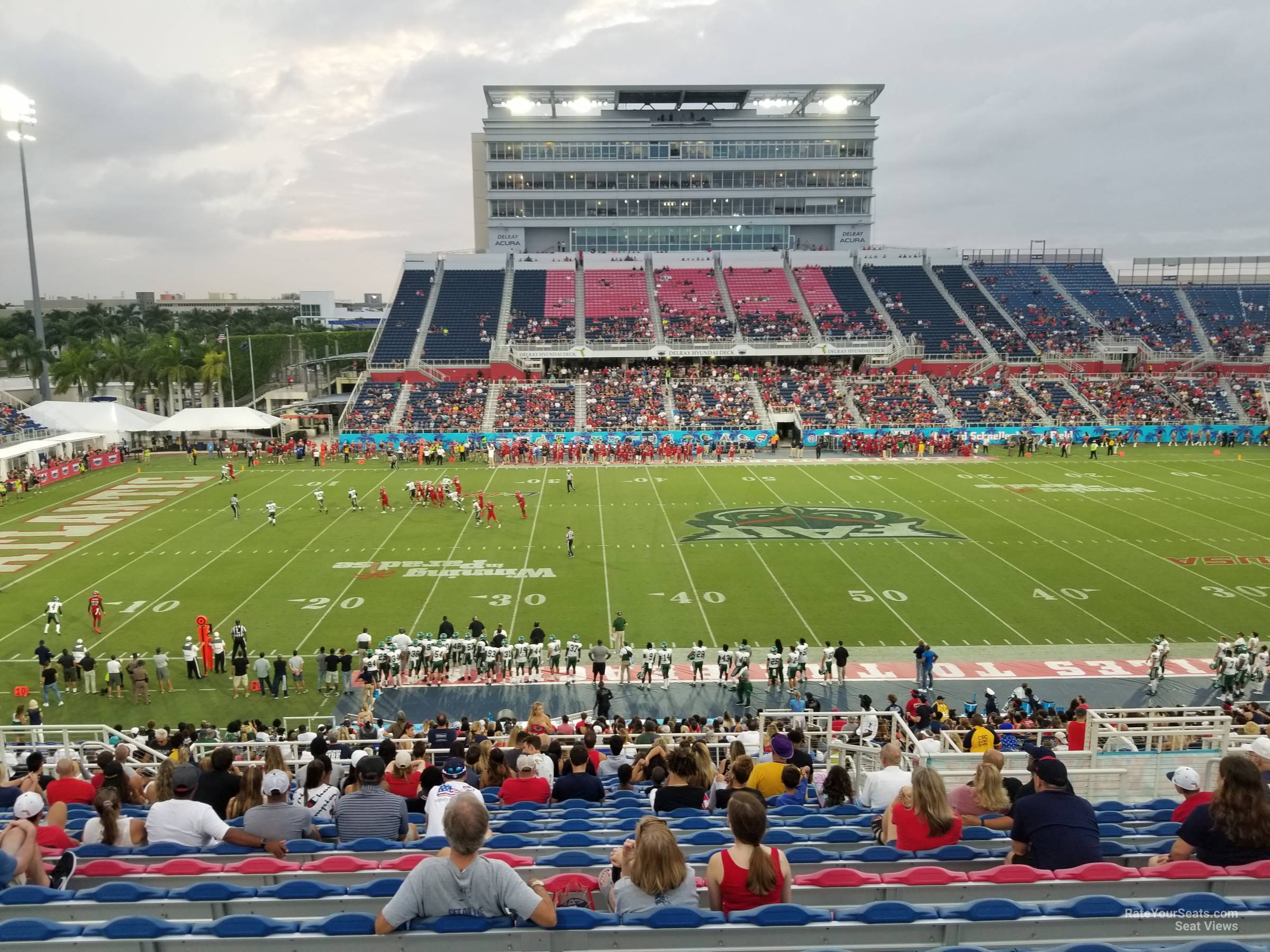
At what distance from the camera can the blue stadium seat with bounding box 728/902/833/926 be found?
388 cm

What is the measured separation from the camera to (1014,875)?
4629 millimetres

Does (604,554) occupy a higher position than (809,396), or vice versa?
(809,396)

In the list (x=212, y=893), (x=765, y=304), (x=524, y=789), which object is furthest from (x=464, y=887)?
(x=765, y=304)

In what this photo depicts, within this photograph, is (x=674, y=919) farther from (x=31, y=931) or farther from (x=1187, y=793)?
(x=1187, y=793)

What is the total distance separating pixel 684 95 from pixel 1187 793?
2734 inches

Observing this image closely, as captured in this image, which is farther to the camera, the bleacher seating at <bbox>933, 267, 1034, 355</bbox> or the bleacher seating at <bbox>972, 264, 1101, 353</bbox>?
the bleacher seating at <bbox>972, 264, 1101, 353</bbox>

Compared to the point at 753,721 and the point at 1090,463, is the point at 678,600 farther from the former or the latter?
the point at 1090,463

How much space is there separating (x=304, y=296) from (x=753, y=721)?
6560 inches

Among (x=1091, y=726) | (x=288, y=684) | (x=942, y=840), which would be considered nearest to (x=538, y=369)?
(x=288, y=684)

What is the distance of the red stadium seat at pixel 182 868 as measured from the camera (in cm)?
516

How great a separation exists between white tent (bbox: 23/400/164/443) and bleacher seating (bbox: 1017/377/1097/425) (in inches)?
1914

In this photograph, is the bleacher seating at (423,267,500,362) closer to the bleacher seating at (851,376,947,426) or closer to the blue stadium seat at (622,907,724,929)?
the bleacher seating at (851,376,947,426)

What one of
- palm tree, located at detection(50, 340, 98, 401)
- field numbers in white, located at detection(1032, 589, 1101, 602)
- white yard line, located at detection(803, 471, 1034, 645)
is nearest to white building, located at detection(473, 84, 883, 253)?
palm tree, located at detection(50, 340, 98, 401)

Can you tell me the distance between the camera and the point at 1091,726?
396 inches
